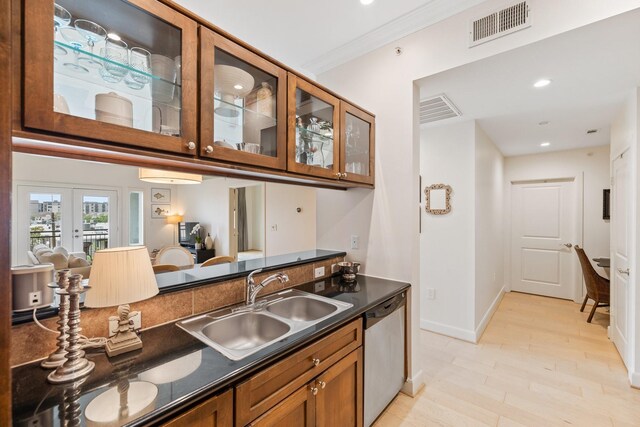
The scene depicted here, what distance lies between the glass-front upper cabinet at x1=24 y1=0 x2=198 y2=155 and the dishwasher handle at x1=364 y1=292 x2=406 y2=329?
136cm

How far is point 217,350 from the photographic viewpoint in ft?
3.67

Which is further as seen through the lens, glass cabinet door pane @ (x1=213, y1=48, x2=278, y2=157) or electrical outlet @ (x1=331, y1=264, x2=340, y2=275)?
electrical outlet @ (x1=331, y1=264, x2=340, y2=275)

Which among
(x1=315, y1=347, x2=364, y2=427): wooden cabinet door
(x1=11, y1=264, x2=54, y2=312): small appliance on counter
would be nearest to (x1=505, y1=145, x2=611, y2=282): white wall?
(x1=315, y1=347, x2=364, y2=427): wooden cabinet door

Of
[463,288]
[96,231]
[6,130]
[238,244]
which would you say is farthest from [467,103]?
[96,231]

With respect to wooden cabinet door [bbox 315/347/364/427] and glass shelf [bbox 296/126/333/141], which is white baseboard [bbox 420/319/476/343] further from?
glass shelf [bbox 296/126/333/141]

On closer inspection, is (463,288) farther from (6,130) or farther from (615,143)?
(6,130)

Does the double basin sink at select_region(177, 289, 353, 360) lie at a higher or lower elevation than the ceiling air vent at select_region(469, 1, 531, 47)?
lower

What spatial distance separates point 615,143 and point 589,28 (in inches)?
85.8

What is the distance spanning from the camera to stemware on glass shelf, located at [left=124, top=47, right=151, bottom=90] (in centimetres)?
109

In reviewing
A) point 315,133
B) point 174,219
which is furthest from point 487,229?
point 174,219

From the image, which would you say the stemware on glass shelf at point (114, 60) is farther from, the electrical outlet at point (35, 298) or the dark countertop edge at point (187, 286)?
the dark countertop edge at point (187, 286)

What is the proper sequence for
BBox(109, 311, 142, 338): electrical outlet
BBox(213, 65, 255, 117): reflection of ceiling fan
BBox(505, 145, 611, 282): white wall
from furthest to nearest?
BBox(505, 145, 611, 282): white wall
BBox(213, 65, 255, 117): reflection of ceiling fan
BBox(109, 311, 142, 338): electrical outlet

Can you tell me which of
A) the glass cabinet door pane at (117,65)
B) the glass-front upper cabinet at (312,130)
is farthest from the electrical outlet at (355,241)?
the glass cabinet door pane at (117,65)

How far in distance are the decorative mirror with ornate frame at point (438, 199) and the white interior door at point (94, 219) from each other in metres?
6.58
